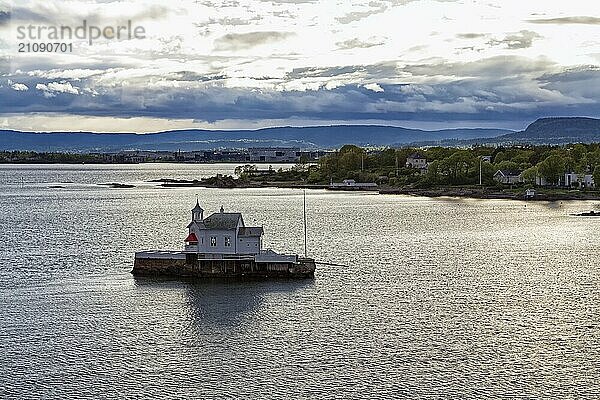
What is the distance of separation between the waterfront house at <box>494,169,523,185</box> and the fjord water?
74.5 m

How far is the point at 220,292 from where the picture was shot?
47625 mm

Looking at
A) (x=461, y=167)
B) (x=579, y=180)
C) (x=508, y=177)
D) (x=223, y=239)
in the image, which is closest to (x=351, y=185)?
(x=461, y=167)

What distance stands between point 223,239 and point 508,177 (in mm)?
108448

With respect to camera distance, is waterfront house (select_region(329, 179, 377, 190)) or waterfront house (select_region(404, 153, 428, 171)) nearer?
waterfront house (select_region(329, 179, 377, 190))

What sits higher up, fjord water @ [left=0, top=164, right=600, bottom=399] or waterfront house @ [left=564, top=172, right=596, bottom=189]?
waterfront house @ [left=564, top=172, right=596, bottom=189]

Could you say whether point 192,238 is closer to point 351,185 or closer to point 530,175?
point 530,175

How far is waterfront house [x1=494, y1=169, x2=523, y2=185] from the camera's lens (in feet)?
494

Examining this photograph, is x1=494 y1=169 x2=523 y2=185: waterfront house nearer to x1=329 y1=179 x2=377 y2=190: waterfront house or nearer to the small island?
x1=329 y1=179 x2=377 y2=190: waterfront house

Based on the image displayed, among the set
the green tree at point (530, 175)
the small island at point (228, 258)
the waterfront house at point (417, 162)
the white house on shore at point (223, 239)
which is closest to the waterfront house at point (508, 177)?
the green tree at point (530, 175)

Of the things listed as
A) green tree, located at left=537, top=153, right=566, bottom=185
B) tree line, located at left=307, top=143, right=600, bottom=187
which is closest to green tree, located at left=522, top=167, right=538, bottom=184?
tree line, located at left=307, top=143, right=600, bottom=187

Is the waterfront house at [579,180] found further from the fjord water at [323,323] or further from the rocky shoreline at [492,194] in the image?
the fjord water at [323,323]

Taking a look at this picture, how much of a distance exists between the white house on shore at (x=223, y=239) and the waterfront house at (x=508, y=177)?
106 meters

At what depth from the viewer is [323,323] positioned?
131 ft

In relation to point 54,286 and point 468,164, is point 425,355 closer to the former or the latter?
point 54,286
